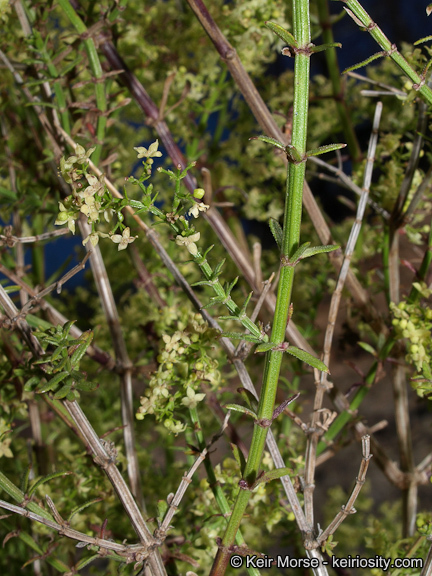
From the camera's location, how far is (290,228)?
245 millimetres

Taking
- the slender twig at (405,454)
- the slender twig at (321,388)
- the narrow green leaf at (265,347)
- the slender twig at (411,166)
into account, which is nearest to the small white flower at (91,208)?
the narrow green leaf at (265,347)

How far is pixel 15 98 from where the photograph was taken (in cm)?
64

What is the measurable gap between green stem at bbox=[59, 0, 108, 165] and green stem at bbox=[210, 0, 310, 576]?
9.7 inches

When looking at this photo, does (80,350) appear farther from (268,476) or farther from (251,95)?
(251,95)

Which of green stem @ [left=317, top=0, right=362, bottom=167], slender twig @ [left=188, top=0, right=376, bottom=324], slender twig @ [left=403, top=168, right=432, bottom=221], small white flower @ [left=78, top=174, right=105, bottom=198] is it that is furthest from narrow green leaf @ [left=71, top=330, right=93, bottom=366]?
green stem @ [left=317, top=0, right=362, bottom=167]

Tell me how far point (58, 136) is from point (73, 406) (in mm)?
302

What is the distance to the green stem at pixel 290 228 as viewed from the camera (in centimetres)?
23

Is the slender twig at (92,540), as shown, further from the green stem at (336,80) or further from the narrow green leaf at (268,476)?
the green stem at (336,80)

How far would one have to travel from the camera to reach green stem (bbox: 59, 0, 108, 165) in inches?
16.7

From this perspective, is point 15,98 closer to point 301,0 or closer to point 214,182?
point 214,182

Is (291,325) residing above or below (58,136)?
below

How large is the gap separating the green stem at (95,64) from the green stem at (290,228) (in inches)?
9.7

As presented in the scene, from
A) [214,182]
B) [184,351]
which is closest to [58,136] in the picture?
[184,351]

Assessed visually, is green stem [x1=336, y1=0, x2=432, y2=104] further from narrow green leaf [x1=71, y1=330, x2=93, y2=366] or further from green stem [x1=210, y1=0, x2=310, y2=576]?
narrow green leaf [x1=71, y1=330, x2=93, y2=366]
